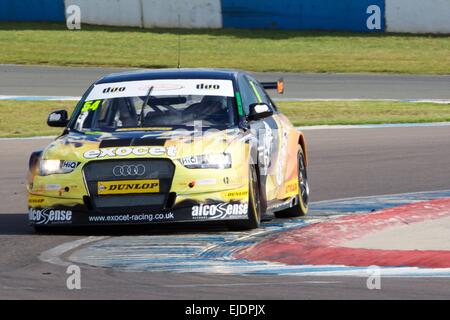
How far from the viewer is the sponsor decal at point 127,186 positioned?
→ 1114 centimetres

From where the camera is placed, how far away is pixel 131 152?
11.2 m

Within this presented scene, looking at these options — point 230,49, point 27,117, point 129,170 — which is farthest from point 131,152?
point 230,49

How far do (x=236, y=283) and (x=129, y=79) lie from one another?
14.4 feet

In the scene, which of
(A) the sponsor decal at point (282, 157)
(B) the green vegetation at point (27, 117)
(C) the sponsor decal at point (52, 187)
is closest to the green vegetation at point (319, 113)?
A: (B) the green vegetation at point (27, 117)

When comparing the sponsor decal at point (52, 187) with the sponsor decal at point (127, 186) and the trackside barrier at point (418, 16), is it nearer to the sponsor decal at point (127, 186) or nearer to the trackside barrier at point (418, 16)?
the sponsor decal at point (127, 186)

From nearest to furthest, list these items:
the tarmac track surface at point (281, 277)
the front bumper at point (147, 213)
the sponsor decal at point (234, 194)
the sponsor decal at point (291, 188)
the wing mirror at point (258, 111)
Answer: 1. the tarmac track surface at point (281, 277)
2. the front bumper at point (147, 213)
3. the sponsor decal at point (234, 194)
4. the wing mirror at point (258, 111)
5. the sponsor decal at point (291, 188)

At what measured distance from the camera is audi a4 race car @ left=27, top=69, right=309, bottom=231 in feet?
36.6

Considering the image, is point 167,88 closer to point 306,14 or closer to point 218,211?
point 218,211

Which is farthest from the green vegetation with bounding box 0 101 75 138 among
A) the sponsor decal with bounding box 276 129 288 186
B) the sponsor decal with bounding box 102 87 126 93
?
the sponsor decal with bounding box 276 129 288 186

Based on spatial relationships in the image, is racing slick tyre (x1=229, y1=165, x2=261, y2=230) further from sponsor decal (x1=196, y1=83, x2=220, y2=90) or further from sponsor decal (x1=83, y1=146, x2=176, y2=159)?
sponsor decal (x1=196, y1=83, x2=220, y2=90)

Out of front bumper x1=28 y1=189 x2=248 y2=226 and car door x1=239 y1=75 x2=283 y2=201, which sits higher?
car door x1=239 y1=75 x2=283 y2=201

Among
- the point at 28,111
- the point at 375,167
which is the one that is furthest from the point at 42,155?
the point at 28,111

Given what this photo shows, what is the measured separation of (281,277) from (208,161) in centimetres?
262

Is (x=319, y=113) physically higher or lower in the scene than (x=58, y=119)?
lower
